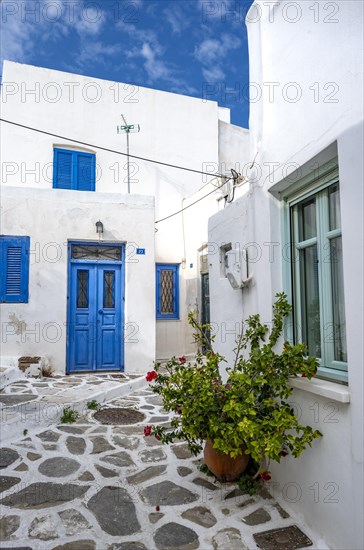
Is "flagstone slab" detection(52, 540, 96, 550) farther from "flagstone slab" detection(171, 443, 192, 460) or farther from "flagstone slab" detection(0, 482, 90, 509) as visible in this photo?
"flagstone slab" detection(171, 443, 192, 460)

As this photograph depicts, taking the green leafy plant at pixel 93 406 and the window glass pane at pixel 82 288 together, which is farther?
the window glass pane at pixel 82 288

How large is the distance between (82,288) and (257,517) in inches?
253

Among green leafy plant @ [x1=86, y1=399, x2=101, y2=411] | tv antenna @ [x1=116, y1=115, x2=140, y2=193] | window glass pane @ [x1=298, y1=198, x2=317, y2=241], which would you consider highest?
tv antenna @ [x1=116, y1=115, x2=140, y2=193]

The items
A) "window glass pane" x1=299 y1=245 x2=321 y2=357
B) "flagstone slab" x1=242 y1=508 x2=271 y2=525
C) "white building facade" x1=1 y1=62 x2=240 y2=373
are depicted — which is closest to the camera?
"flagstone slab" x1=242 y1=508 x2=271 y2=525

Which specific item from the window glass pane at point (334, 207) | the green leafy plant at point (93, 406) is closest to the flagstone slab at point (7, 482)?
the green leafy plant at point (93, 406)

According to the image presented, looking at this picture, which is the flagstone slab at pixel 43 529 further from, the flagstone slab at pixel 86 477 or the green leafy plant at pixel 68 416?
the green leafy plant at pixel 68 416

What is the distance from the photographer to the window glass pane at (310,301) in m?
3.25

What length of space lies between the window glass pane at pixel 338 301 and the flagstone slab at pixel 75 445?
3.11 metres

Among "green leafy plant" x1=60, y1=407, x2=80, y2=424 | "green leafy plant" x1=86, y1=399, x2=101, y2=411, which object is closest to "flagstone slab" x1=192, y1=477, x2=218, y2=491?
"green leafy plant" x1=60, y1=407, x2=80, y2=424

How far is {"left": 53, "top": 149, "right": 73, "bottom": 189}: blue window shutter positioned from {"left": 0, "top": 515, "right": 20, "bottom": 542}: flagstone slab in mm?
9080

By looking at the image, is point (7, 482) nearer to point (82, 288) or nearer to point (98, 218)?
point (82, 288)

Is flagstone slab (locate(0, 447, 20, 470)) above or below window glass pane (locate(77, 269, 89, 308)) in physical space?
below

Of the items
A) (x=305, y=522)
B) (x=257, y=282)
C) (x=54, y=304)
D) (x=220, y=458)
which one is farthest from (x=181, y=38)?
(x=305, y=522)

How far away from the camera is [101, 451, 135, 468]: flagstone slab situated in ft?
13.8
